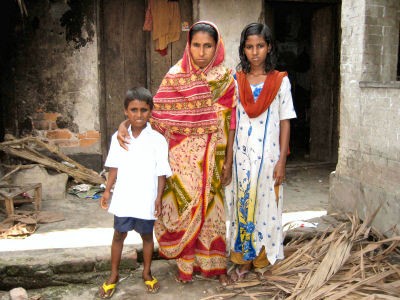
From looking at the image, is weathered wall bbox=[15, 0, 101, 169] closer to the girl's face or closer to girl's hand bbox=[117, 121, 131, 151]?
girl's hand bbox=[117, 121, 131, 151]

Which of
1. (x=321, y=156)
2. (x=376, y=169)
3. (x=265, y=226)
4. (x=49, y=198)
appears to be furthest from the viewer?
(x=321, y=156)

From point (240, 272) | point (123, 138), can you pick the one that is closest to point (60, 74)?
point (123, 138)

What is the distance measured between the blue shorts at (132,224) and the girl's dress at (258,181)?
63 centimetres

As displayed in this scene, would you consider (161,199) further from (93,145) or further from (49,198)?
(93,145)

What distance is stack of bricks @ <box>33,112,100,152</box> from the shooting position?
6016mm

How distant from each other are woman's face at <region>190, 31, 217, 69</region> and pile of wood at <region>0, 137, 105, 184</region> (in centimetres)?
325

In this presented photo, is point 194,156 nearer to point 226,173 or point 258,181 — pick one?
point 226,173

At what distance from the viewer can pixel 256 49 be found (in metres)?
2.90

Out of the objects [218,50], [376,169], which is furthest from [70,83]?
[376,169]

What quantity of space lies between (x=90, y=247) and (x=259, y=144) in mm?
1589

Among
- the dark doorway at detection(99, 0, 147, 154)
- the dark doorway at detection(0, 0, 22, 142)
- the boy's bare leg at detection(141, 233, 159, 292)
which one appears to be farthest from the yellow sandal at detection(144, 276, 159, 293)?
the dark doorway at detection(0, 0, 22, 142)

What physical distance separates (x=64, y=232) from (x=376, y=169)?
2922 millimetres

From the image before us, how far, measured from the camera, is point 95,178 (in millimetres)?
5703

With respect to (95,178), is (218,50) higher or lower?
higher
